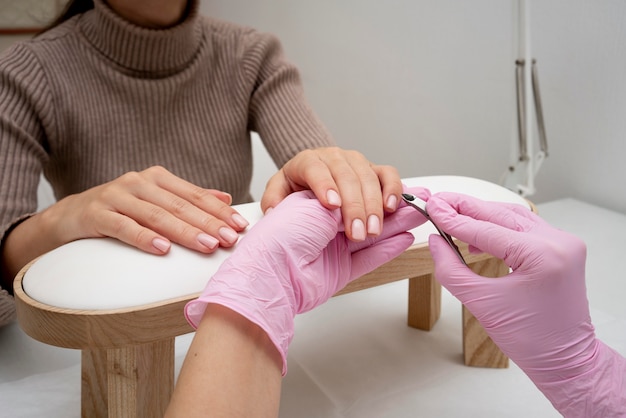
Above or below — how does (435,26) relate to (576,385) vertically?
above

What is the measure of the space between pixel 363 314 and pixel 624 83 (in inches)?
30.1

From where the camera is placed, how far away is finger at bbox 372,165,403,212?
0.63 meters

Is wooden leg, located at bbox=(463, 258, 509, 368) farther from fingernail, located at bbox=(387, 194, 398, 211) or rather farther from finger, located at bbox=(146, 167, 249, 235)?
finger, located at bbox=(146, 167, 249, 235)

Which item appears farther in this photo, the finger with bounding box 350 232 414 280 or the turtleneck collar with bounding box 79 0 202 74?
the turtleneck collar with bounding box 79 0 202 74

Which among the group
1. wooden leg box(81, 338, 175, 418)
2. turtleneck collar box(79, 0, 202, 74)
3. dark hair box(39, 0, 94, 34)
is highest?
dark hair box(39, 0, 94, 34)

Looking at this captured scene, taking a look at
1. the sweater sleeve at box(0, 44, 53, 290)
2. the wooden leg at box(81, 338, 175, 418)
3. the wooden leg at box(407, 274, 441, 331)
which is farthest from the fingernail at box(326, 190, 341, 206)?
the sweater sleeve at box(0, 44, 53, 290)

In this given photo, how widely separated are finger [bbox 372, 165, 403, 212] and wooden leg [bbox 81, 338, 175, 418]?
281 mm

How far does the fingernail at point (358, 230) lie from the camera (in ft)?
1.88

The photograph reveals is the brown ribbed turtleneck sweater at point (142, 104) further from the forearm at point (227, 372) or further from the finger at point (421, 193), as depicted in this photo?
the forearm at point (227, 372)

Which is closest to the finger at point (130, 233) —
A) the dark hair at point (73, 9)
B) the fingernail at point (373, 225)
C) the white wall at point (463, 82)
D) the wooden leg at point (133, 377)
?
the wooden leg at point (133, 377)

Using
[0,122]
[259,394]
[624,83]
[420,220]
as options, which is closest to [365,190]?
[420,220]

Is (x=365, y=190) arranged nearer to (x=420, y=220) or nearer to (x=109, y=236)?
(x=420, y=220)

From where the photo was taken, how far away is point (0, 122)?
888 millimetres

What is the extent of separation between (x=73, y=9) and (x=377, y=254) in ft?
2.72
